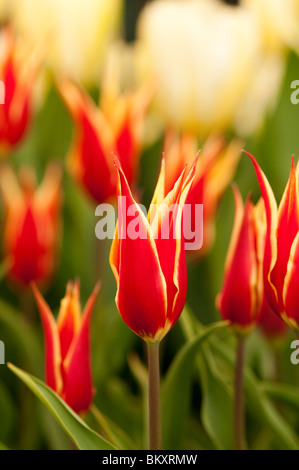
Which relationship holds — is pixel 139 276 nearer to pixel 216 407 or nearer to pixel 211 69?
pixel 216 407

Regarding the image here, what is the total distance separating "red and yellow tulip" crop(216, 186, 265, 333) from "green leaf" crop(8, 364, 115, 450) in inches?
4.5

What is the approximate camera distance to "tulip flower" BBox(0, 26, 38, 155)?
2.21ft

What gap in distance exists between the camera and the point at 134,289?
37 cm

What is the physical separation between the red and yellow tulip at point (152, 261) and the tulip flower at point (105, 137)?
0.95 ft

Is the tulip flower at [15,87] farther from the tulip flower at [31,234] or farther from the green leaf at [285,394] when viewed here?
the green leaf at [285,394]

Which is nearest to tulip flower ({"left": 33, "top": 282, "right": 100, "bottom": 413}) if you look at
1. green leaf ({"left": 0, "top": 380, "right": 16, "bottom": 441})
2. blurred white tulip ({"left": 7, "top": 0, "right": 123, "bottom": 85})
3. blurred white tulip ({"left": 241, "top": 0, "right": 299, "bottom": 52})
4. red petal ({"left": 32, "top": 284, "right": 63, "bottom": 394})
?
red petal ({"left": 32, "top": 284, "right": 63, "bottom": 394})

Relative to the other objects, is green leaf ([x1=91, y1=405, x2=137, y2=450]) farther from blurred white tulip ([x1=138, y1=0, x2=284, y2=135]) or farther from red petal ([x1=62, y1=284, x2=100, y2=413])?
blurred white tulip ([x1=138, y1=0, x2=284, y2=135])

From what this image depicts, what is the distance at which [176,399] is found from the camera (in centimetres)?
50

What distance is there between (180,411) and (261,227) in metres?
0.15

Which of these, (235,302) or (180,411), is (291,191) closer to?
(235,302)

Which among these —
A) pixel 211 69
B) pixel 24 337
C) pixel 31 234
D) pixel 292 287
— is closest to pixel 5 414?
pixel 24 337

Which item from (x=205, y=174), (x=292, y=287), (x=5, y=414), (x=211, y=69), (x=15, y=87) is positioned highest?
(x=211, y=69)

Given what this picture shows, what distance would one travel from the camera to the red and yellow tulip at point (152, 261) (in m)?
0.36

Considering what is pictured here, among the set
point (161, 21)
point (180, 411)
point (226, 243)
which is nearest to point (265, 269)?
point (180, 411)
